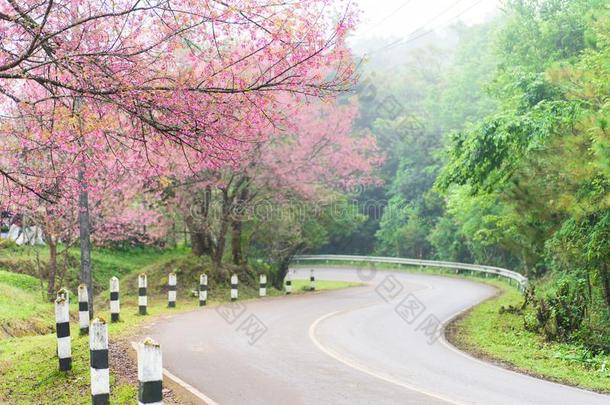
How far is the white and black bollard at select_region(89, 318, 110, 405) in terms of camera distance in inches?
251

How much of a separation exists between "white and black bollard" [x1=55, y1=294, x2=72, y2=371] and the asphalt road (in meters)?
1.39

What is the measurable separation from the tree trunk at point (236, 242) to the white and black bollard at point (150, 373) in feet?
60.8

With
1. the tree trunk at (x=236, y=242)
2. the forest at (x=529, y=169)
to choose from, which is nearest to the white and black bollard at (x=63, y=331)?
the forest at (x=529, y=169)

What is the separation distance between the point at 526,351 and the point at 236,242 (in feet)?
45.9

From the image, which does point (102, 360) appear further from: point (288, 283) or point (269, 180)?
point (288, 283)

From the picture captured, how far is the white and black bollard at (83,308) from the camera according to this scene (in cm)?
1038

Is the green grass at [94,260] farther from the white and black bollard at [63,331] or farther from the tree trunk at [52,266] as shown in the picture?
the white and black bollard at [63,331]

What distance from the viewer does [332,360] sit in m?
10.0

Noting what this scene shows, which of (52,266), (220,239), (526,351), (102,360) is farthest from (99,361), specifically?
(220,239)

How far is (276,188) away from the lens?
22.3 m

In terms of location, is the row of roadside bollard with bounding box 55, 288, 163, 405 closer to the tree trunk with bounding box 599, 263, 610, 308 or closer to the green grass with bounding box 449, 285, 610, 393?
the green grass with bounding box 449, 285, 610, 393

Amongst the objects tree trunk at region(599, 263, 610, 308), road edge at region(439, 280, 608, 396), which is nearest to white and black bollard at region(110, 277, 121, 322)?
road edge at region(439, 280, 608, 396)

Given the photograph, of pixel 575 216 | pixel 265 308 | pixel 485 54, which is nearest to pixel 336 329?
pixel 265 308

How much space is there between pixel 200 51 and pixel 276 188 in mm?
15174
